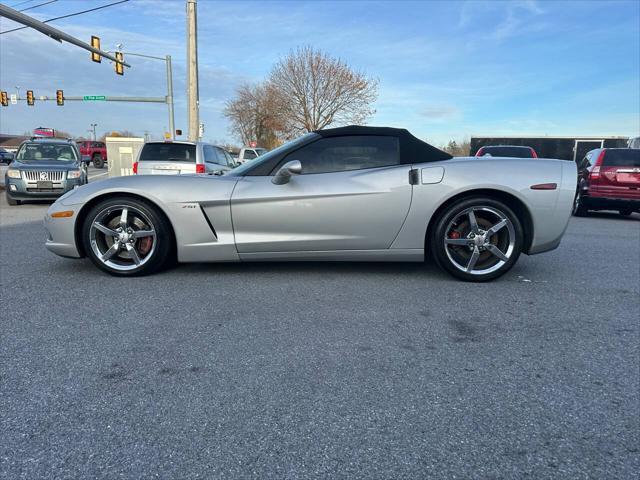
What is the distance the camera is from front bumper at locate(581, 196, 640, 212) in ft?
29.6

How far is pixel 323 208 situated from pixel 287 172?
1.43 ft

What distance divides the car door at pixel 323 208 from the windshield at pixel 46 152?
9527 millimetres

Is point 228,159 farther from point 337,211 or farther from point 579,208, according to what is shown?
point 579,208

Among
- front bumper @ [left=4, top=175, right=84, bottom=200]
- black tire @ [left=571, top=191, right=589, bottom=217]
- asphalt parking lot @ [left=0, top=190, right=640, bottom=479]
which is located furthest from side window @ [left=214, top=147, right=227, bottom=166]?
black tire @ [left=571, top=191, right=589, bottom=217]

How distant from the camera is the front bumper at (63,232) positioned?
3811mm

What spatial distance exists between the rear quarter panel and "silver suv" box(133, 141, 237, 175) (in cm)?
620

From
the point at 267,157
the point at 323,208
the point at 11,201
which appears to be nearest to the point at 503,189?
the point at 323,208

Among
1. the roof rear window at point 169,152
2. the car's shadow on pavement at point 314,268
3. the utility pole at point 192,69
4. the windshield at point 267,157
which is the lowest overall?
the car's shadow on pavement at point 314,268

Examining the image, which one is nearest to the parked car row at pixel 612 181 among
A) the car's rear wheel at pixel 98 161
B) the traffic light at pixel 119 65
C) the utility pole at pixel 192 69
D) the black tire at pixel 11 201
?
the black tire at pixel 11 201

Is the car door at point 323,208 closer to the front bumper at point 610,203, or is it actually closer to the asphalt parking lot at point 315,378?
the asphalt parking lot at point 315,378

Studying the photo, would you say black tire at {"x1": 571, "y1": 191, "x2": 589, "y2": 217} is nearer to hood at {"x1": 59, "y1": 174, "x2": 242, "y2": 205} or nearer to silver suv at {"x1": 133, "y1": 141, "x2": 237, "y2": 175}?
silver suv at {"x1": 133, "y1": 141, "x2": 237, "y2": 175}

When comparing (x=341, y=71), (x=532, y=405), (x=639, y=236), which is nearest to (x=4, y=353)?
(x=532, y=405)

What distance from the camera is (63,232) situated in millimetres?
3828

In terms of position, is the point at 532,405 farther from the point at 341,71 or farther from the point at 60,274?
the point at 341,71
